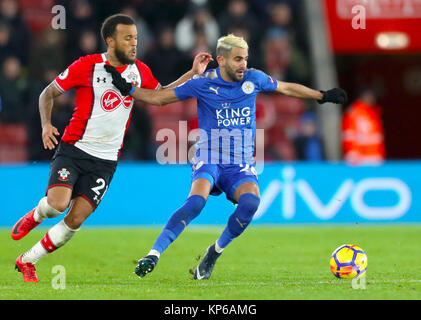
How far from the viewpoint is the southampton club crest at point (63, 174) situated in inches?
305

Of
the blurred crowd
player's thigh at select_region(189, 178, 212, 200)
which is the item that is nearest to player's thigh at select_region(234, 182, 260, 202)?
player's thigh at select_region(189, 178, 212, 200)

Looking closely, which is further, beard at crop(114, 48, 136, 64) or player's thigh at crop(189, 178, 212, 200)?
beard at crop(114, 48, 136, 64)

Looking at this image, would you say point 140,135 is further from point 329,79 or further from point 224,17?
point 329,79

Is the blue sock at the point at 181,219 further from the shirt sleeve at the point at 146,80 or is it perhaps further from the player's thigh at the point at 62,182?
the shirt sleeve at the point at 146,80

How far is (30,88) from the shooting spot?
14.8 metres

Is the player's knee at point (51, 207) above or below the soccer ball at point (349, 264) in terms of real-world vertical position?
above

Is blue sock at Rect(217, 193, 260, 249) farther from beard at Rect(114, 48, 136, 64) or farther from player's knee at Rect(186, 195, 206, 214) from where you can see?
beard at Rect(114, 48, 136, 64)

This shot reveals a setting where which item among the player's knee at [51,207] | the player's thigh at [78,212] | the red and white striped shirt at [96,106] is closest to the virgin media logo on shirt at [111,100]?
the red and white striped shirt at [96,106]

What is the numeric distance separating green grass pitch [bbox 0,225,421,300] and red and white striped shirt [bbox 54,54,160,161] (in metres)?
1.20

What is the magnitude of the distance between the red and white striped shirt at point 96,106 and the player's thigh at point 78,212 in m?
0.43

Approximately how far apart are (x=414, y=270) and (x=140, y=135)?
729cm

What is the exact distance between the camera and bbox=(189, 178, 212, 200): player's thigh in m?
7.67

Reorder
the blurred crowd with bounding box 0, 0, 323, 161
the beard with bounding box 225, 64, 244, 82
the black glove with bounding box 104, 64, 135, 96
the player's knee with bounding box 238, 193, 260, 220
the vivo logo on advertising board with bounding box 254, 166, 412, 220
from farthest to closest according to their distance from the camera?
the blurred crowd with bounding box 0, 0, 323, 161 < the vivo logo on advertising board with bounding box 254, 166, 412, 220 < the beard with bounding box 225, 64, 244, 82 < the black glove with bounding box 104, 64, 135, 96 < the player's knee with bounding box 238, 193, 260, 220

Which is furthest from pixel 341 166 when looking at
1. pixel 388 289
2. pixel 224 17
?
pixel 388 289
